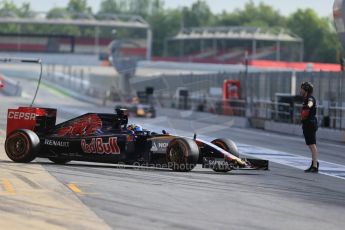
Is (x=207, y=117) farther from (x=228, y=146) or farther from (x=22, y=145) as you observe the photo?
(x=22, y=145)

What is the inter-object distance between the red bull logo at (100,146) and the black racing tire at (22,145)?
2.93 ft

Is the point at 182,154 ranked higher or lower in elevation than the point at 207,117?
higher

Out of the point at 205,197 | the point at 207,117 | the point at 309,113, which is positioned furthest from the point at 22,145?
the point at 207,117

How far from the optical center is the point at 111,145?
16953 millimetres

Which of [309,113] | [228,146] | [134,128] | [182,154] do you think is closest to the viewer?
[182,154]

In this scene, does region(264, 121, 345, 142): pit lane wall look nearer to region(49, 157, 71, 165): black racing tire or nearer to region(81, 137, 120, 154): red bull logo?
region(49, 157, 71, 165): black racing tire

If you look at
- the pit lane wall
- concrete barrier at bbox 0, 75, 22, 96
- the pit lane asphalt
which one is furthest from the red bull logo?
concrete barrier at bbox 0, 75, 22, 96

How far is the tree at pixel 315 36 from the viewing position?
16750 cm

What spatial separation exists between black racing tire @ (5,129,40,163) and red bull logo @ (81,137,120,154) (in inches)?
35.1

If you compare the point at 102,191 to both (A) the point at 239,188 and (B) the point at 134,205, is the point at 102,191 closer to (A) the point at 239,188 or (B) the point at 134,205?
(B) the point at 134,205

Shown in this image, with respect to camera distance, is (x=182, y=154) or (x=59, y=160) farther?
(x=59, y=160)

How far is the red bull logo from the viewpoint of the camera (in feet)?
55.6

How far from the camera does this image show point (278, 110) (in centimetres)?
4084

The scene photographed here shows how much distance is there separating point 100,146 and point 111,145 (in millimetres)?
229
